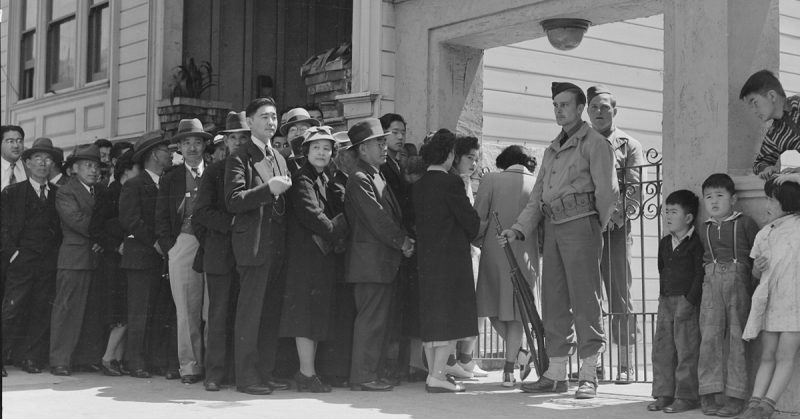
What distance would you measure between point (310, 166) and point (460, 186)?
112cm

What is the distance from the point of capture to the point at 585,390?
744 centimetres

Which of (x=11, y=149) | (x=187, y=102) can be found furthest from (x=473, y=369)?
(x=187, y=102)

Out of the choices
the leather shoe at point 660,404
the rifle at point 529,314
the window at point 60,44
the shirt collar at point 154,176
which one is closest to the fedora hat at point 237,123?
the shirt collar at point 154,176

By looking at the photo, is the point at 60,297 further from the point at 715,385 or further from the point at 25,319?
the point at 715,385

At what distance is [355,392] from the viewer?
7.93 meters

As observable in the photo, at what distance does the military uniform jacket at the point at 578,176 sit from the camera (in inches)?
296

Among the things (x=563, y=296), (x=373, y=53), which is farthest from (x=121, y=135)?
(x=563, y=296)

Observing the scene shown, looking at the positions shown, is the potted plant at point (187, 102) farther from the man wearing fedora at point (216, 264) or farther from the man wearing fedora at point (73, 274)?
the man wearing fedora at point (216, 264)

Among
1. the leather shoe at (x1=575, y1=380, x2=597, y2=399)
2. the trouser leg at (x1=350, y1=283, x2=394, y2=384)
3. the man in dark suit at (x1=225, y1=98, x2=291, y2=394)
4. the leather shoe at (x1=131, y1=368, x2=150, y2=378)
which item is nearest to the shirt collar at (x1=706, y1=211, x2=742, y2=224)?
the leather shoe at (x1=575, y1=380, x2=597, y2=399)

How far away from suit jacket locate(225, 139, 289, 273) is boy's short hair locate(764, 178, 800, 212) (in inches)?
133

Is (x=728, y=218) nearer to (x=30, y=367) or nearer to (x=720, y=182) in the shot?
(x=720, y=182)

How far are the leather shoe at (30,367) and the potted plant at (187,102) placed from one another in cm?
548

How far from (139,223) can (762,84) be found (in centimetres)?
492

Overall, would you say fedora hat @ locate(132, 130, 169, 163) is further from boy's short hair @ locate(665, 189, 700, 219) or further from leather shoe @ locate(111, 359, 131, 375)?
boy's short hair @ locate(665, 189, 700, 219)
